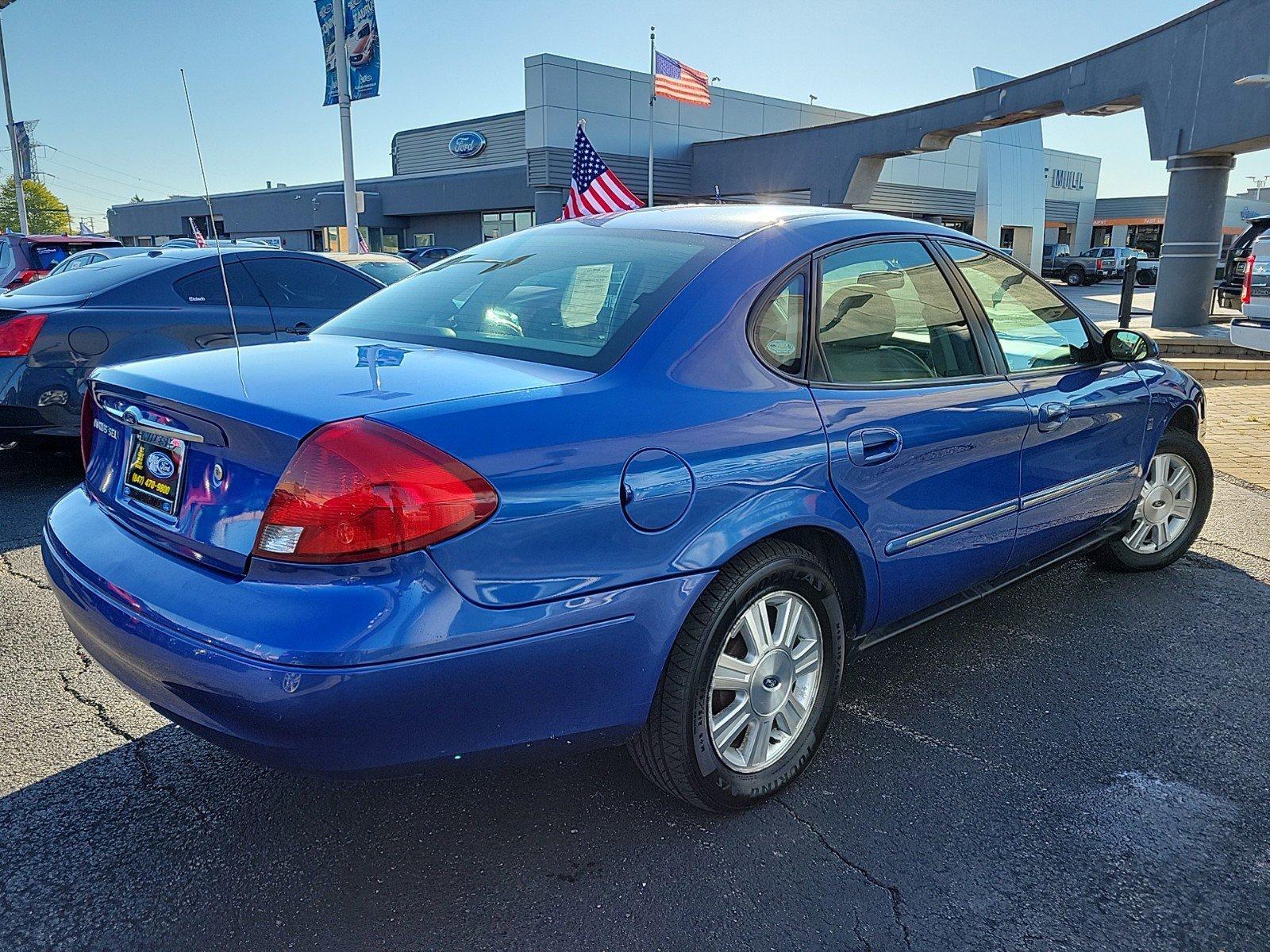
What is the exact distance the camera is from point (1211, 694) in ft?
10.6

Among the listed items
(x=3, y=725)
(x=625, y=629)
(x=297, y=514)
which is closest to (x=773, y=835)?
(x=625, y=629)

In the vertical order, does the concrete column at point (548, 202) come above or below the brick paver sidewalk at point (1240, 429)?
above

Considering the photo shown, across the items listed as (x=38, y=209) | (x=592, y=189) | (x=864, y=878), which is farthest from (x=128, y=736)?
(x=38, y=209)

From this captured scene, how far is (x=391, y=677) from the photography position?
1803 mm

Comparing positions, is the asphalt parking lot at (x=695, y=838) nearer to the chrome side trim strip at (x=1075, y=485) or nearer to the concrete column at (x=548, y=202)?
the chrome side trim strip at (x=1075, y=485)

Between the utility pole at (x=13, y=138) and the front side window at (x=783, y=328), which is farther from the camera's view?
the utility pole at (x=13, y=138)

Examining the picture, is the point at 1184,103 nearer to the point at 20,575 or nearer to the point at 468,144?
the point at 20,575

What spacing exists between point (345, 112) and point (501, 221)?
1744 cm

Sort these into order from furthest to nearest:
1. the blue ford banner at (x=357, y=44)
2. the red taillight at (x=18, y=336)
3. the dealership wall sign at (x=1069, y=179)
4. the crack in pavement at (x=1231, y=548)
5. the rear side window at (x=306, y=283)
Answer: the dealership wall sign at (x=1069, y=179) → the blue ford banner at (x=357, y=44) → the rear side window at (x=306, y=283) → the red taillight at (x=18, y=336) → the crack in pavement at (x=1231, y=548)

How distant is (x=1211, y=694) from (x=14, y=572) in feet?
16.3

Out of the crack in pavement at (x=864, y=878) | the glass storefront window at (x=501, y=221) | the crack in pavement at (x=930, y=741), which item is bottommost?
the crack in pavement at (x=930, y=741)

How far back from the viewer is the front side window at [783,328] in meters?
2.50

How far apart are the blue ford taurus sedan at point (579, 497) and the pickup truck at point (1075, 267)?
38.4m

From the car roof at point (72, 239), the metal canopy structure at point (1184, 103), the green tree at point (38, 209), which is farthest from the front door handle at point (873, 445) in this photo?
the green tree at point (38, 209)
